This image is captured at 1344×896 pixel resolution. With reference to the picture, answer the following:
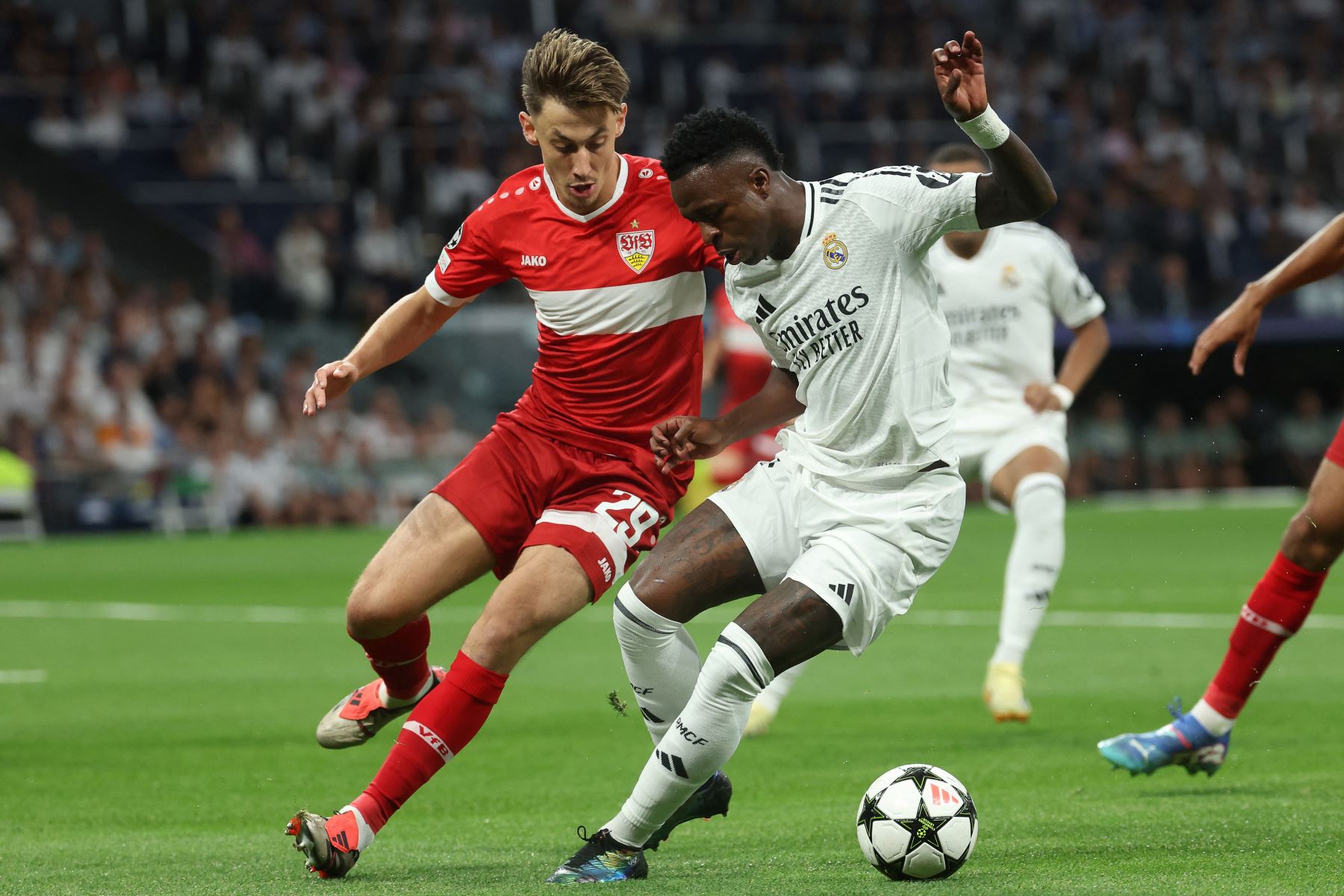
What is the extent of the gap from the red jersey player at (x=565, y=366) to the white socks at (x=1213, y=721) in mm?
1785

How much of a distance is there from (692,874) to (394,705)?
5.39 ft

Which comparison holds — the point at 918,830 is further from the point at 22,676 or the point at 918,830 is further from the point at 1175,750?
the point at 22,676

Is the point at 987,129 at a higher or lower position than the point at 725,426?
higher

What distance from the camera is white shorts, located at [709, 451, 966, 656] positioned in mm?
4777

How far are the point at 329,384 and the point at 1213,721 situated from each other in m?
3.15

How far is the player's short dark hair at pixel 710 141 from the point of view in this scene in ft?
15.7

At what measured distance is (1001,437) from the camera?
8.52 m

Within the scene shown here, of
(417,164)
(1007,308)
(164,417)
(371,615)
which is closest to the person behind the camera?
(371,615)

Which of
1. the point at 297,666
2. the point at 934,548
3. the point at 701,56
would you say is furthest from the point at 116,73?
the point at 934,548

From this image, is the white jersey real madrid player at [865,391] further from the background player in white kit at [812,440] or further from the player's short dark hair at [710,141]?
the player's short dark hair at [710,141]

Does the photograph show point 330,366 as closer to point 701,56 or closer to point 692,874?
point 692,874

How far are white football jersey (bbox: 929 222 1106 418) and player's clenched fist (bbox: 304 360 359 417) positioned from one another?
12.9ft

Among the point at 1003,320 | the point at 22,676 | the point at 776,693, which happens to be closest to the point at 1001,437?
the point at 1003,320

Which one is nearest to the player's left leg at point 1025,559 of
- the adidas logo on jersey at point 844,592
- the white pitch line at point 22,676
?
the adidas logo on jersey at point 844,592
